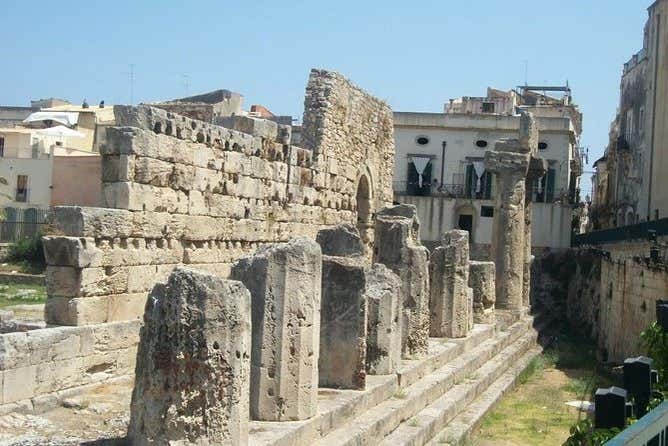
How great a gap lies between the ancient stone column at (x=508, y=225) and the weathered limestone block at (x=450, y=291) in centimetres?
630

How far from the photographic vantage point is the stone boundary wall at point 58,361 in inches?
322

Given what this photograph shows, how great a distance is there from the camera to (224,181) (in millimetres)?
13797

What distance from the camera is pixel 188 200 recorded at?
1275cm

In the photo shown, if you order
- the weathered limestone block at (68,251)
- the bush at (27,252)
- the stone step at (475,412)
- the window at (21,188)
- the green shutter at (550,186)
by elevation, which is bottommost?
the stone step at (475,412)

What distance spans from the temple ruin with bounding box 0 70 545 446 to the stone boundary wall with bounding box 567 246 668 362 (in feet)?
6.13

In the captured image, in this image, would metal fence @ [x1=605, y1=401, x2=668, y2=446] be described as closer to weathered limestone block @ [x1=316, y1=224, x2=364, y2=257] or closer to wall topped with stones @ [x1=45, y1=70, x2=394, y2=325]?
weathered limestone block @ [x1=316, y1=224, x2=364, y2=257]

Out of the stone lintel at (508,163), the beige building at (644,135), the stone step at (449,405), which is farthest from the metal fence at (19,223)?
the stone step at (449,405)

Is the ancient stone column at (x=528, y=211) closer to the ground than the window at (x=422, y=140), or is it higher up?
closer to the ground

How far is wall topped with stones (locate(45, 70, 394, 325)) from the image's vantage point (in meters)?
10.5

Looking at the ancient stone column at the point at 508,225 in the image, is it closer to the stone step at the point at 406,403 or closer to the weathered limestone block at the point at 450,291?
the stone step at the point at 406,403

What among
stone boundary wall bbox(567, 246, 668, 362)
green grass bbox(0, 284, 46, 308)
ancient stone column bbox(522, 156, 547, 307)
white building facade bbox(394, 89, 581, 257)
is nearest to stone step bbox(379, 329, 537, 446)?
stone boundary wall bbox(567, 246, 668, 362)

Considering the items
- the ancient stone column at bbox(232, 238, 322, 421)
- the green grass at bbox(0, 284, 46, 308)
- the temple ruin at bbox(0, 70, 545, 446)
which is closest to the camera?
the temple ruin at bbox(0, 70, 545, 446)

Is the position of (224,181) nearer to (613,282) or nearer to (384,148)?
(384,148)

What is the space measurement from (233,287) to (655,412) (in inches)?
130
